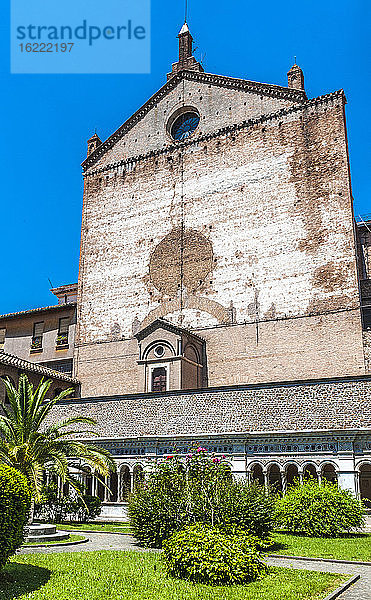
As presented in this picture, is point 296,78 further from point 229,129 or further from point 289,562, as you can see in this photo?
point 289,562

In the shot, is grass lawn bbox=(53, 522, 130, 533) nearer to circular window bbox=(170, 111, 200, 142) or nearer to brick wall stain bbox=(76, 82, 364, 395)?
brick wall stain bbox=(76, 82, 364, 395)

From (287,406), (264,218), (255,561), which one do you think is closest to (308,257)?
(264,218)

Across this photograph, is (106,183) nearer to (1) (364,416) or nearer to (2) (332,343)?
(2) (332,343)

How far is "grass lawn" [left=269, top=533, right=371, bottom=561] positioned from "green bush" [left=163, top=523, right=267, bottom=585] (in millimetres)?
2814

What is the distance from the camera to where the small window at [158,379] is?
31281 millimetres

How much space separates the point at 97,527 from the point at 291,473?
24.3 ft

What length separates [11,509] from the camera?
389 inches

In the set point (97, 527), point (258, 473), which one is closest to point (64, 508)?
point (97, 527)

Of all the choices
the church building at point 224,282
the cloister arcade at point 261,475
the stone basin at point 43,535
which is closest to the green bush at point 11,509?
the stone basin at point 43,535

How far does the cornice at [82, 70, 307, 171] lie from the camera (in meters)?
34.2

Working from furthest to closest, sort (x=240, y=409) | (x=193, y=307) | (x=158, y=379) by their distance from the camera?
(x=193, y=307) → (x=158, y=379) → (x=240, y=409)

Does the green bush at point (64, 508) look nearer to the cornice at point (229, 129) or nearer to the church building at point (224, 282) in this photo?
the church building at point (224, 282)

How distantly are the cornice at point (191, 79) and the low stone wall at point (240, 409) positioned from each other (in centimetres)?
1877

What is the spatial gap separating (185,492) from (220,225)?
21337 millimetres
